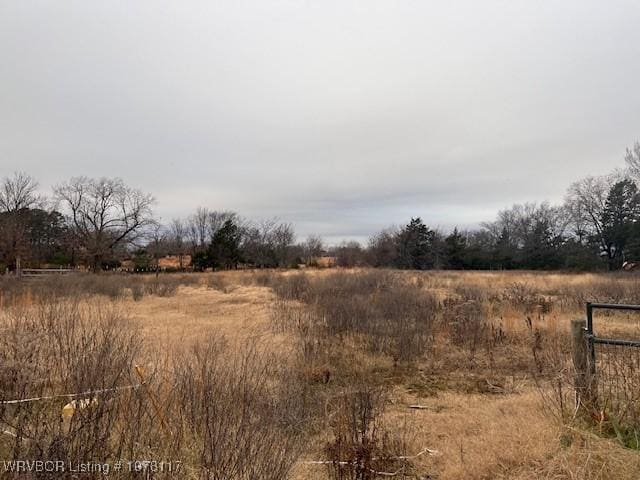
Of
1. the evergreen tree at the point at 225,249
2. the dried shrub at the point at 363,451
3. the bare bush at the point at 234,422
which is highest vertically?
the evergreen tree at the point at 225,249

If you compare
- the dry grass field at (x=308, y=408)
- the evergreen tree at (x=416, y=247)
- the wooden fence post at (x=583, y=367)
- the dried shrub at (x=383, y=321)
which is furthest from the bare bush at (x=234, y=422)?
the evergreen tree at (x=416, y=247)

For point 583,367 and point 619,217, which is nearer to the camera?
point 583,367

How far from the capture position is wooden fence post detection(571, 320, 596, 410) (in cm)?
356

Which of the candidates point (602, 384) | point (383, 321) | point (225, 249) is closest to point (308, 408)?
point (602, 384)

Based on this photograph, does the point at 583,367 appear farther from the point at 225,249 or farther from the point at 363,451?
the point at 225,249

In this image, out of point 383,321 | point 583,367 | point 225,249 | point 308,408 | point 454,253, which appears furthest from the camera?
point 454,253

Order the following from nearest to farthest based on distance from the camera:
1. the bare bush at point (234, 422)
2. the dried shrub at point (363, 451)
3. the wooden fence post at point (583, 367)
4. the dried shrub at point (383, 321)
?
the bare bush at point (234, 422), the dried shrub at point (363, 451), the wooden fence post at point (583, 367), the dried shrub at point (383, 321)

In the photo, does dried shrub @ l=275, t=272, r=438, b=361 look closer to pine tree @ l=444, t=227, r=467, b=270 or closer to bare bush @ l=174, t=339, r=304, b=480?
bare bush @ l=174, t=339, r=304, b=480

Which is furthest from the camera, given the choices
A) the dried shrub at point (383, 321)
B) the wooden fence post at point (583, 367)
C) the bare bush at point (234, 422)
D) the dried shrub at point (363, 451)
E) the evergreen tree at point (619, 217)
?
the evergreen tree at point (619, 217)

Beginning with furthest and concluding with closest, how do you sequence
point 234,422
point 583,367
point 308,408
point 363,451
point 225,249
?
point 225,249
point 308,408
point 583,367
point 363,451
point 234,422

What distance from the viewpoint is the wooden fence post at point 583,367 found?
356cm

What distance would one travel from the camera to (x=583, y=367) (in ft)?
12.1

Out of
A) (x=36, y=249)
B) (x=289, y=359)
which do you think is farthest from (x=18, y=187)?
(x=289, y=359)

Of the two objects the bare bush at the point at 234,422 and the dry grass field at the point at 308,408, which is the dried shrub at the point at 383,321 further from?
the bare bush at the point at 234,422
